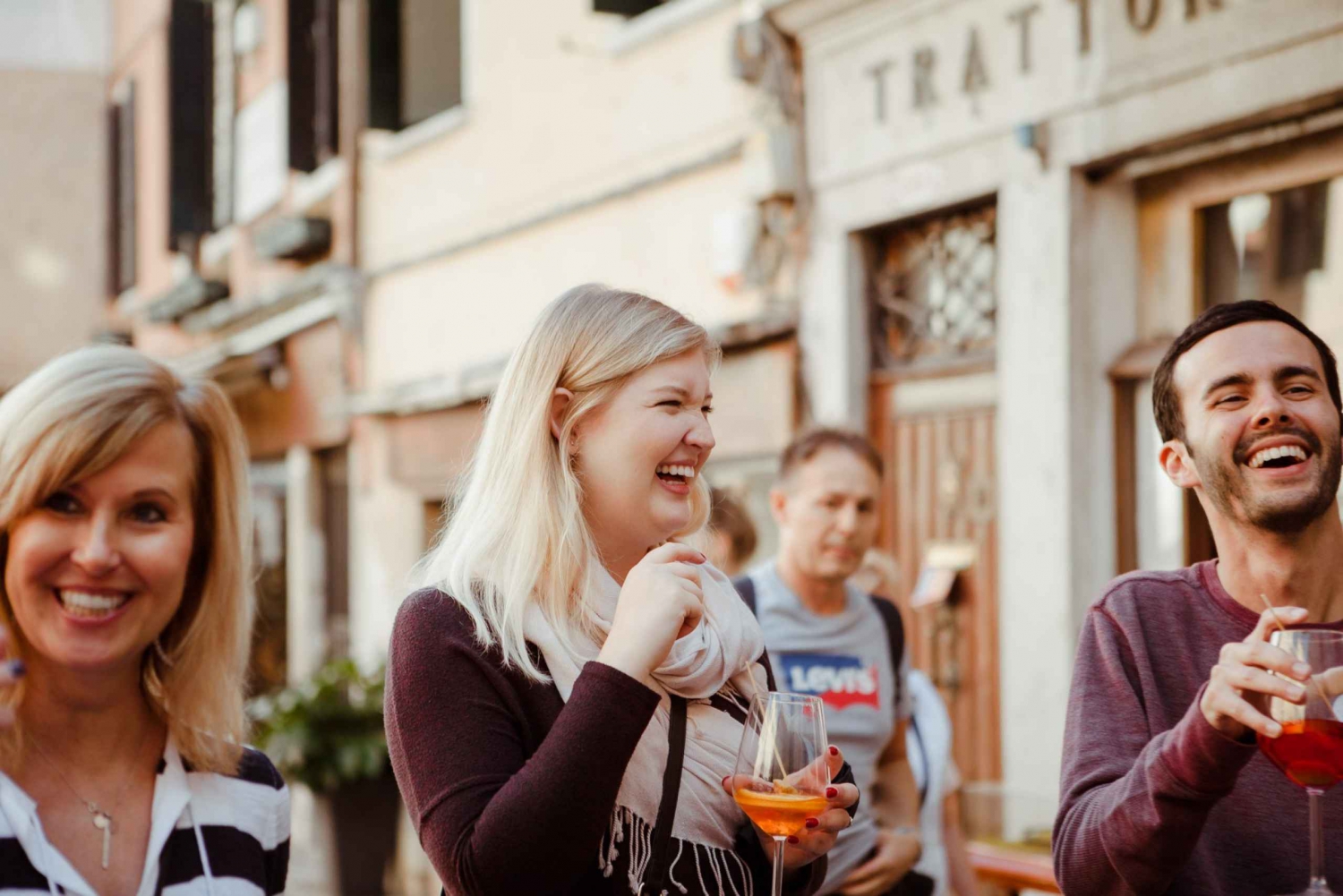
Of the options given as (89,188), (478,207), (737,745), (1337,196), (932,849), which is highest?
(89,188)

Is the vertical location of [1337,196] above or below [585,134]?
below

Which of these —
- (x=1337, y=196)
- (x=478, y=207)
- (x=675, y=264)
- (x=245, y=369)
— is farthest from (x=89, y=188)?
(x=1337, y=196)

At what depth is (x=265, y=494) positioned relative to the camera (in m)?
13.6

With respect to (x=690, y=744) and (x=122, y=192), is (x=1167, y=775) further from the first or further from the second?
(x=122, y=192)

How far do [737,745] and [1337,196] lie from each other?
373 centimetres

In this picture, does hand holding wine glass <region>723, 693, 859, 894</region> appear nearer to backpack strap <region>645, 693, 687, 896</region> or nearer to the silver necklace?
backpack strap <region>645, 693, 687, 896</region>

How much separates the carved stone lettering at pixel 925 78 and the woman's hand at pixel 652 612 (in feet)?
15.3

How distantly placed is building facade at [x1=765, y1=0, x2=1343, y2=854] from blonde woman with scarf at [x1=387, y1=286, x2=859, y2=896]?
2.57 metres

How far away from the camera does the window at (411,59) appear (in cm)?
1074

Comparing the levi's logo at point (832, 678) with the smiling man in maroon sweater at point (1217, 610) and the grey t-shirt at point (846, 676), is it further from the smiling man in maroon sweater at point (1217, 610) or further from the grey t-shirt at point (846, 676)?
the smiling man in maroon sweater at point (1217, 610)

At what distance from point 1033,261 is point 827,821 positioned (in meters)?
4.17

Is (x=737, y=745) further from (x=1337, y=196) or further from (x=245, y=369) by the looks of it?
(x=245, y=369)

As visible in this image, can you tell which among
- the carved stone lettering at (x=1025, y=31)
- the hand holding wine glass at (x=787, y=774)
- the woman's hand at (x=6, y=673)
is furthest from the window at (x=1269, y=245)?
the woman's hand at (x=6, y=673)

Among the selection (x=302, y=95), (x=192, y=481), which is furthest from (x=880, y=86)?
(x=302, y=95)
